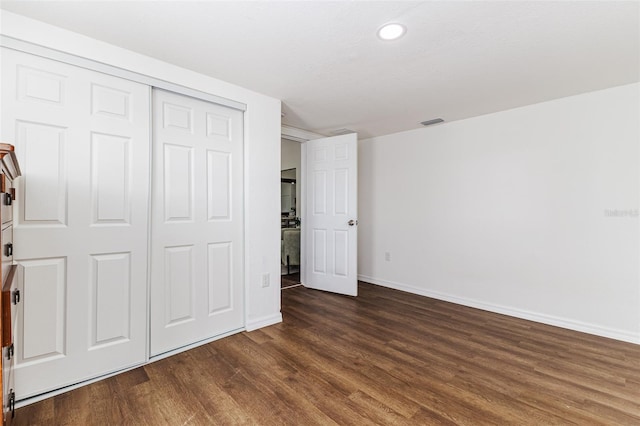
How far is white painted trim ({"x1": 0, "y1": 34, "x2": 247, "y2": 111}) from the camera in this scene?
65.7 inches

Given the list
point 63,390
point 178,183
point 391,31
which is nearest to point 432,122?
point 391,31

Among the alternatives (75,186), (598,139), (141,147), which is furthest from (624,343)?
(75,186)

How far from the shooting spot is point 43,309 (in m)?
1.73

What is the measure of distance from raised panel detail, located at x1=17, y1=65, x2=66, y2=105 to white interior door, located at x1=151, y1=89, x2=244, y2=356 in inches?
21.2

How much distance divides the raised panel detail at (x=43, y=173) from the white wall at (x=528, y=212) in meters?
3.59

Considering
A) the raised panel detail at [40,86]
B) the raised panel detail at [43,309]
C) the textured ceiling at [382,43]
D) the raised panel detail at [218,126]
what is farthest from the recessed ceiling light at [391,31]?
the raised panel detail at [43,309]

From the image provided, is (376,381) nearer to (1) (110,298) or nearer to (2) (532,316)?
(1) (110,298)

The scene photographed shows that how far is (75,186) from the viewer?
184 centimetres

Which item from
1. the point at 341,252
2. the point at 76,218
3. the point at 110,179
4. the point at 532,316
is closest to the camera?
the point at 76,218

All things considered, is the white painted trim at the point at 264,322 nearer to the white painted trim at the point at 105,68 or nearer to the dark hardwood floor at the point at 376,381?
the dark hardwood floor at the point at 376,381

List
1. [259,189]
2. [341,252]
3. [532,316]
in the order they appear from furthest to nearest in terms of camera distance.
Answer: [341,252] → [532,316] → [259,189]

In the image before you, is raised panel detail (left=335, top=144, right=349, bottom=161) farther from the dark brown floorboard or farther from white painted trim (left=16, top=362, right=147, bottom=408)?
white painted trim (left=16, top=362, right=147, bottom=408)

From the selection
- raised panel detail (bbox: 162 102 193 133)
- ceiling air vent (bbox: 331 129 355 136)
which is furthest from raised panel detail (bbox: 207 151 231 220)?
ceiling air vent (bbox: 331 129 355 136)

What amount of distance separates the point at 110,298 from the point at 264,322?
1.29 metres
